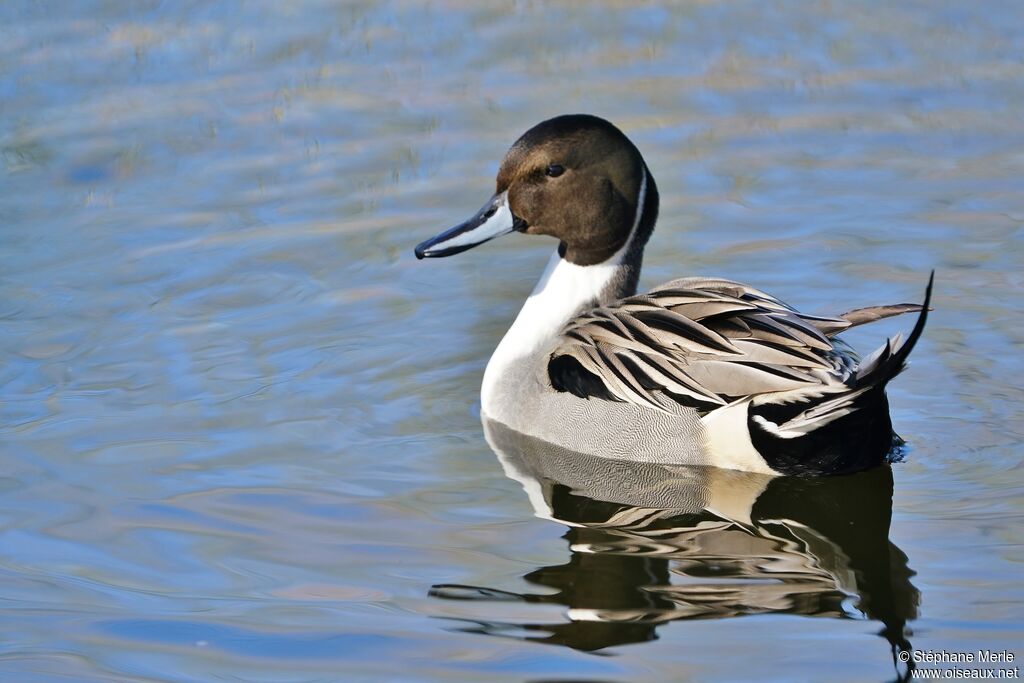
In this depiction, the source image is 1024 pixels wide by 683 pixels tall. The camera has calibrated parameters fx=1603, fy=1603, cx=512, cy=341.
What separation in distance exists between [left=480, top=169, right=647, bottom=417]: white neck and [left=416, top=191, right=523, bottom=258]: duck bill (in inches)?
12.1

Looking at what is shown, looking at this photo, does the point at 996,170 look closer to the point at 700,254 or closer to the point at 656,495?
the point at 700,254

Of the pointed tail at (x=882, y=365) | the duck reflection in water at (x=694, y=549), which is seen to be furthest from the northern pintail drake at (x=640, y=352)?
the duck reflection in water at (x=694, y=549)

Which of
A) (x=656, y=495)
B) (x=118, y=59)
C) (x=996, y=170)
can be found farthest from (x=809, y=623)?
(x=118, y=59)

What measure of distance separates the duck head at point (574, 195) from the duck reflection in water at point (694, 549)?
869 millimetres

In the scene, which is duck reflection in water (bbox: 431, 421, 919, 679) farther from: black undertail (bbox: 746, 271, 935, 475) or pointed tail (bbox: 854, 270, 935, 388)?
pointed tail (bbox: 854, 270, 935, 388)

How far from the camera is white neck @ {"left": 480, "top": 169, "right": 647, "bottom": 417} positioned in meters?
6.75

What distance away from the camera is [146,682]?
15.6 feet

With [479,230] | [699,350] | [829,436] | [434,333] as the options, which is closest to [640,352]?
[699,350]

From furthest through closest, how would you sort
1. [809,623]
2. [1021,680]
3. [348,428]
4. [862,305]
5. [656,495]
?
[862,305] → [348,428] → [656,495] → [809,623] → [1021,680]

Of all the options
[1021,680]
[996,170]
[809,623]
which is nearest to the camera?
[1021,680]

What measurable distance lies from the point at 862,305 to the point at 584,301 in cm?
154

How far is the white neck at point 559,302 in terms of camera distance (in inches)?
266

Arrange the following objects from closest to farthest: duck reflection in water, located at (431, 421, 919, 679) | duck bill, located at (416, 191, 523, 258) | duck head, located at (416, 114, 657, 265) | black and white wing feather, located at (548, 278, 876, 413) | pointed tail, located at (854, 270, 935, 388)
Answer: duck reflection in water, located at (431, 421, 919, 679) < pointed tail, located at (854, 270, 935, 388) < black and white wing feather, located at (548, 278, 876, 413) < duck head, located at (416, 114, 657, 265) < duck bill, located at (416, 191, 523, 258)

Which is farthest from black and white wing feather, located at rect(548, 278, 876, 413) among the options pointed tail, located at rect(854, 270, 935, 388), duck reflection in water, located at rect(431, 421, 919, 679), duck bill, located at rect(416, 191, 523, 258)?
duck bill, located at rect(416, 191, 523, 258)
